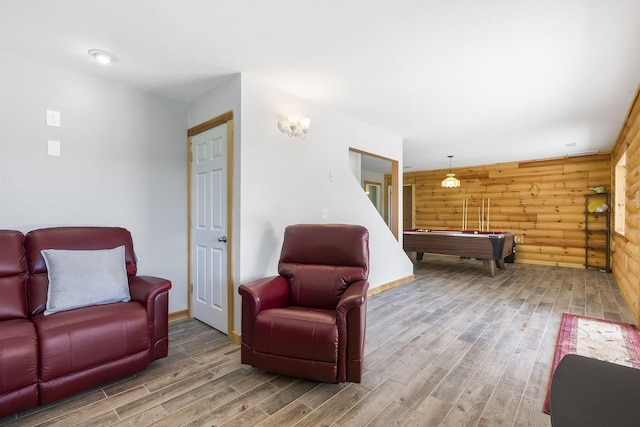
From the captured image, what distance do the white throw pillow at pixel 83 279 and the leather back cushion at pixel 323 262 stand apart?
1215mm

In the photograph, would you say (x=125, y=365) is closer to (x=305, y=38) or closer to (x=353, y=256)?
(x=353, y=256)

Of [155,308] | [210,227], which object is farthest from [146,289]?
[210,227]

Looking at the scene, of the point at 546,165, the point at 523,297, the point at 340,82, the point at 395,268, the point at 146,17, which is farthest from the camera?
the point at 546,165

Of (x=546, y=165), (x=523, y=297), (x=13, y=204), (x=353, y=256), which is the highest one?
(x=546, y=165)

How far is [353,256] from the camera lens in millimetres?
2463

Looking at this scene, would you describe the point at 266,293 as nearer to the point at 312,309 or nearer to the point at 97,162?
the point at 312,309

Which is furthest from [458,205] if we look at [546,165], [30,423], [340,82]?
[30,423]

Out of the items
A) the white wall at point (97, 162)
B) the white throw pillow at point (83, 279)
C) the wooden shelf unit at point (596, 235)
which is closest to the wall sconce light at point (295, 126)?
the white wall at point (97, 162)

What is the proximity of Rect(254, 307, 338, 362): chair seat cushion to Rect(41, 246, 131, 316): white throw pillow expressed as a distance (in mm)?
1068

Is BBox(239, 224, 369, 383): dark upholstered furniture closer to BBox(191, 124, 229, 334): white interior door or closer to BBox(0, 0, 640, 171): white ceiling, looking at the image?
BBox(191, 124, 229, 334): white interior door

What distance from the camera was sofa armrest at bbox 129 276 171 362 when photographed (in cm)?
216

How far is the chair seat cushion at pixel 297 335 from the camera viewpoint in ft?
6.34

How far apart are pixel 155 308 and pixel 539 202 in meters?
7.54

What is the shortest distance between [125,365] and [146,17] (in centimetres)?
221
